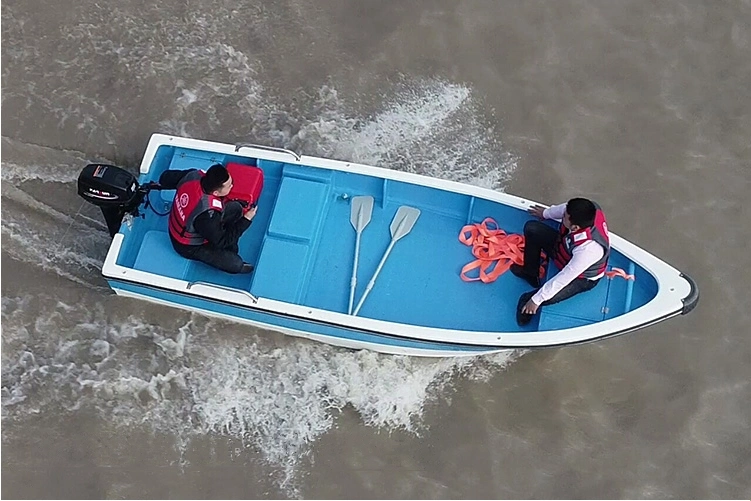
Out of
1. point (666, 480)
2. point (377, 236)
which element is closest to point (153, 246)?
point (377, 236)

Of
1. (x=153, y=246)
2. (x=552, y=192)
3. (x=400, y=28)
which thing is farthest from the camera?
(x=400, y=28)

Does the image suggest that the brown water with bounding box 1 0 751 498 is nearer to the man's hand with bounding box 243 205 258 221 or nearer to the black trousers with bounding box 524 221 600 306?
the black trousers with bounding box 524 221 600 306

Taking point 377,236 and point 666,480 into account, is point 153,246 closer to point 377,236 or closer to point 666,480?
point 377,236

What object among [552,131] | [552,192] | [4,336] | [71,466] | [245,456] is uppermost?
[552,131]

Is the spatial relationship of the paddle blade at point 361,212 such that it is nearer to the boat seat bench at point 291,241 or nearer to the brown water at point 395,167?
the boat seat bench at point 291,241

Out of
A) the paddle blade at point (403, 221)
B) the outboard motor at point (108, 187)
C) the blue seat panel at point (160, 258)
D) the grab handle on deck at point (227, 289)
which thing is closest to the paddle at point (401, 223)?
the paddle blade at point (403, 221)

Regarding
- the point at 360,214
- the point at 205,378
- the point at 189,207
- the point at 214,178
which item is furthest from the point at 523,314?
the point at 205,378

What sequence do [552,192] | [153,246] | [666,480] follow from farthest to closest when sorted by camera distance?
[552,192] → [666,480] → [153,246]
